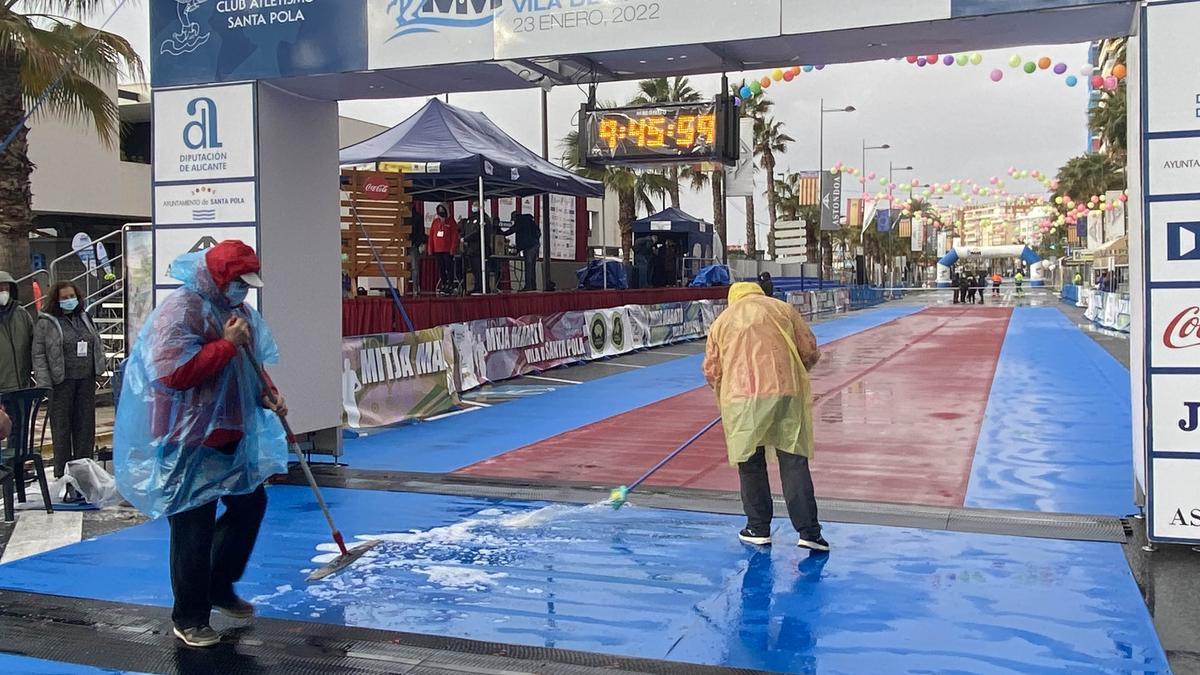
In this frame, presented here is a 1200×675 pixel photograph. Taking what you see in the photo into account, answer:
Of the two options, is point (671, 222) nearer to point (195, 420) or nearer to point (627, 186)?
point (627, 186)

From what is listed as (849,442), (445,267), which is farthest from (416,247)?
(849,442)

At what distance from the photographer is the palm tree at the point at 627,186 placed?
1392 inches

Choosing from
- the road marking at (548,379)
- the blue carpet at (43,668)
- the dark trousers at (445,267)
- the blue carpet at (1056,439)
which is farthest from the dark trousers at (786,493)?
the dark trousers at (445,267)

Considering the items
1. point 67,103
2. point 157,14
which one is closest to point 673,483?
point 157,14

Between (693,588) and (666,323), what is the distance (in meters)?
19.0

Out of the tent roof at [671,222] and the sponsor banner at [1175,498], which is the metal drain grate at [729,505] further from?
the tent roof at [671,222]

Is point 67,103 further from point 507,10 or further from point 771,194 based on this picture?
point 771,194

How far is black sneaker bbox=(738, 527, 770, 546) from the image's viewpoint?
20.6 ft

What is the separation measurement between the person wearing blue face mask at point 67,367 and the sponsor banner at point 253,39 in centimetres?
196

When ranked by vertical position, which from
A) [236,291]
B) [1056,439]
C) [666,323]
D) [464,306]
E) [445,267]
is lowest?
[1056,439]

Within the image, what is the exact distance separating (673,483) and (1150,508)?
3.53 meters

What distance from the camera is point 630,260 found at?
32.7 meters

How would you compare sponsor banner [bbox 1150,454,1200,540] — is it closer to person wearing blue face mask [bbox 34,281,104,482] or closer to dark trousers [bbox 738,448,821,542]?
dark trousers [bbox 738,448,821,542]

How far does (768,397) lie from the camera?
19.6 ft
